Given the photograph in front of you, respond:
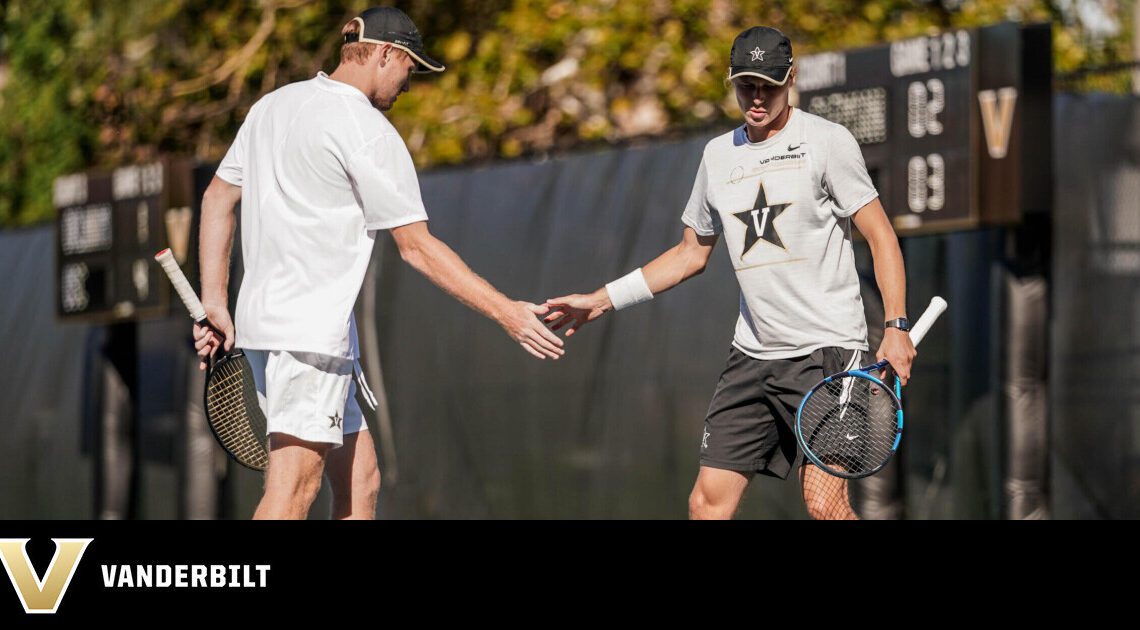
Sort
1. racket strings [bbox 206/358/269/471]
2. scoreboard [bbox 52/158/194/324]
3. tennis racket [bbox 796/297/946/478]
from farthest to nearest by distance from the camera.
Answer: scoreboard [bbox 52/158/194/324] → racket strings [bbox 206/358/269/471] → tennis racket [bbox 796/297/946/478]

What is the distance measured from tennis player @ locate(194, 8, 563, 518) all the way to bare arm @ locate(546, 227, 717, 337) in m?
→ 0.35

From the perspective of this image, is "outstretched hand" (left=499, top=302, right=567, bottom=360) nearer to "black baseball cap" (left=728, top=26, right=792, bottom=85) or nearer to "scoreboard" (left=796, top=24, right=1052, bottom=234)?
"black baseball cap" (left=728, top=26, right=792, bottom=85)

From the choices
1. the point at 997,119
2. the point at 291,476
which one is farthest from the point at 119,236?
the point at 291,476

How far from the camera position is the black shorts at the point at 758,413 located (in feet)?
18.6

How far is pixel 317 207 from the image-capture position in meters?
5.47

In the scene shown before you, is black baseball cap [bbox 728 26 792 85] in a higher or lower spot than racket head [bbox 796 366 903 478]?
higher

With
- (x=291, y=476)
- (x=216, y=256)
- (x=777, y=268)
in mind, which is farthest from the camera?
(x=216, y=256)

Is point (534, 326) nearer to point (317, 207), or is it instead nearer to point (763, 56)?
point (317, 207)

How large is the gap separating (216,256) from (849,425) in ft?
6.44

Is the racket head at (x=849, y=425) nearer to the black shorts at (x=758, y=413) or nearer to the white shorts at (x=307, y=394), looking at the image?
the black shorts at (x=758, y=413)

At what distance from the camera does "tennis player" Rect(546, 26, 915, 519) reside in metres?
5.50

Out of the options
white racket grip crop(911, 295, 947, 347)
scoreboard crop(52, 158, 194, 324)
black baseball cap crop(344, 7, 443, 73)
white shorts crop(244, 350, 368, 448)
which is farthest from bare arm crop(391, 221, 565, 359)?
scoreboard crop(52, 158, 194, 324)
